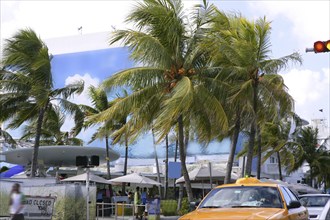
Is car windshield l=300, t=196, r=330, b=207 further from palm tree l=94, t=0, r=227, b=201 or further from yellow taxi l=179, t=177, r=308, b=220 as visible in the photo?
yellow taxi l=179, t=177, r=308, b=220

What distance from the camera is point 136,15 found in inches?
844

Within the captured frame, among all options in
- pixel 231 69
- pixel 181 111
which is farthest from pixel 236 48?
pixel 181 111

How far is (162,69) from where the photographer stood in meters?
21.5

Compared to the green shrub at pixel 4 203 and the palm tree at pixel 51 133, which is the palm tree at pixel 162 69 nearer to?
the green shrub at pixel 4 203

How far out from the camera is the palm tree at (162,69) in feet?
68.6

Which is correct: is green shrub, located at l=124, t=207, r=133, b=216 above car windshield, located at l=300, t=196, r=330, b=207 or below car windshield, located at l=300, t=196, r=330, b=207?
below

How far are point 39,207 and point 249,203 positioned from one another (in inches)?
384

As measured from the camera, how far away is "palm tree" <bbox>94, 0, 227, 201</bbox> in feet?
68.6

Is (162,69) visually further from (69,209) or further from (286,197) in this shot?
(286,197)

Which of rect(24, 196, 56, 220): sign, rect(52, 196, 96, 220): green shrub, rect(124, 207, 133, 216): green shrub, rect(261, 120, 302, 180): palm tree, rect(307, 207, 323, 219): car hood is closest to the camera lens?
rect(307, 207, 323, 219): car hood

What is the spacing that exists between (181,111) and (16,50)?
9311 mm

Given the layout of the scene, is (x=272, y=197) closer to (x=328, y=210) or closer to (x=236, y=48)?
(x=328, y=210)

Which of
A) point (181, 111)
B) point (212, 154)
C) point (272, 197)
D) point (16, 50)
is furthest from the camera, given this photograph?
point (212, 154)

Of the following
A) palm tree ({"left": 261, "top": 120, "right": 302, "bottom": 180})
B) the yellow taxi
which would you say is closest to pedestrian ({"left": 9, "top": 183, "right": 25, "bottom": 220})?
the yellow taxi
